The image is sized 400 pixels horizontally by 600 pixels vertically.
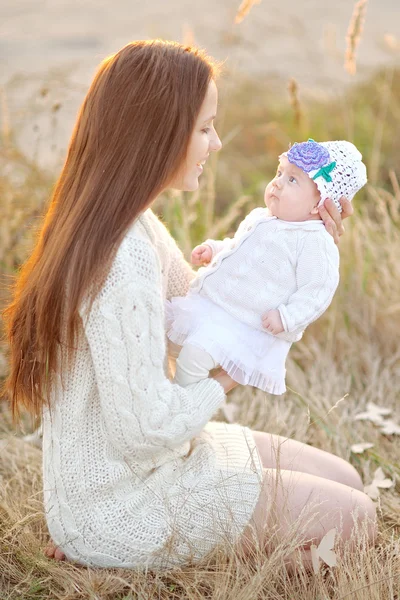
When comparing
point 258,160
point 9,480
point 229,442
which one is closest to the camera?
point 229,442

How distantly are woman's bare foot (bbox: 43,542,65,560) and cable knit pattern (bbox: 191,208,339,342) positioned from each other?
2.43 feet

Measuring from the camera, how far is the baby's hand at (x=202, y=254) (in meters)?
2.19

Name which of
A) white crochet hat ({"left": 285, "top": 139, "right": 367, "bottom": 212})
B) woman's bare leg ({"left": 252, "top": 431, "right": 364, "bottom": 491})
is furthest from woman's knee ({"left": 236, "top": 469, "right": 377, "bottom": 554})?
white crochet hat ({"left": 285, "top": 139, "right": 367, "bottom": 212})

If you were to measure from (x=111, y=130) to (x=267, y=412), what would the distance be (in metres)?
1.48

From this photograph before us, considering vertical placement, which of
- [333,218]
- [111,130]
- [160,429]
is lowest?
[160,429]

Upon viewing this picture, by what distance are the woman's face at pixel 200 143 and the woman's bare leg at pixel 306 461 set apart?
763 mm

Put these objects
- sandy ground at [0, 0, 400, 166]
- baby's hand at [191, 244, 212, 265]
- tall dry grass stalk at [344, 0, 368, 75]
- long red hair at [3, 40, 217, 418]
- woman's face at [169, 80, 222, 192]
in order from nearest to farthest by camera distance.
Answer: long red hair at [3, 40, 217, 418] < woman's face at [169, 80, 222, 192] < baby's hand at [191, 244, 212, 265] < tall dry grass stalk at [344, 0, 368, 75] < sandy ground at [0, 0, 400, 166]

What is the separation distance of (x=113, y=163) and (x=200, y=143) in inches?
8.9

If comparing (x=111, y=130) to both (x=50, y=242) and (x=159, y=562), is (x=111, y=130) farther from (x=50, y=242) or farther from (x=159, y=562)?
(x=159, y=562)

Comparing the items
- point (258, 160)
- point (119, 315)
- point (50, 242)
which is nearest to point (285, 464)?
point (119, 315)

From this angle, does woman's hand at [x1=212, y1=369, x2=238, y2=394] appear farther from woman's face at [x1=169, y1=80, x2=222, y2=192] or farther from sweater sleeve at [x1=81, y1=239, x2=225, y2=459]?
woman's face at [x1=169, y1=80, x2=222, y2=192]

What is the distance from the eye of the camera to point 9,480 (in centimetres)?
247

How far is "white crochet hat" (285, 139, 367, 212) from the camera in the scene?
1964 millimetres

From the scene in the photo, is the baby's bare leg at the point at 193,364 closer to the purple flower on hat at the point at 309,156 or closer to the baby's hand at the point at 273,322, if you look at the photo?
the baby's hand at the point at 273,322
